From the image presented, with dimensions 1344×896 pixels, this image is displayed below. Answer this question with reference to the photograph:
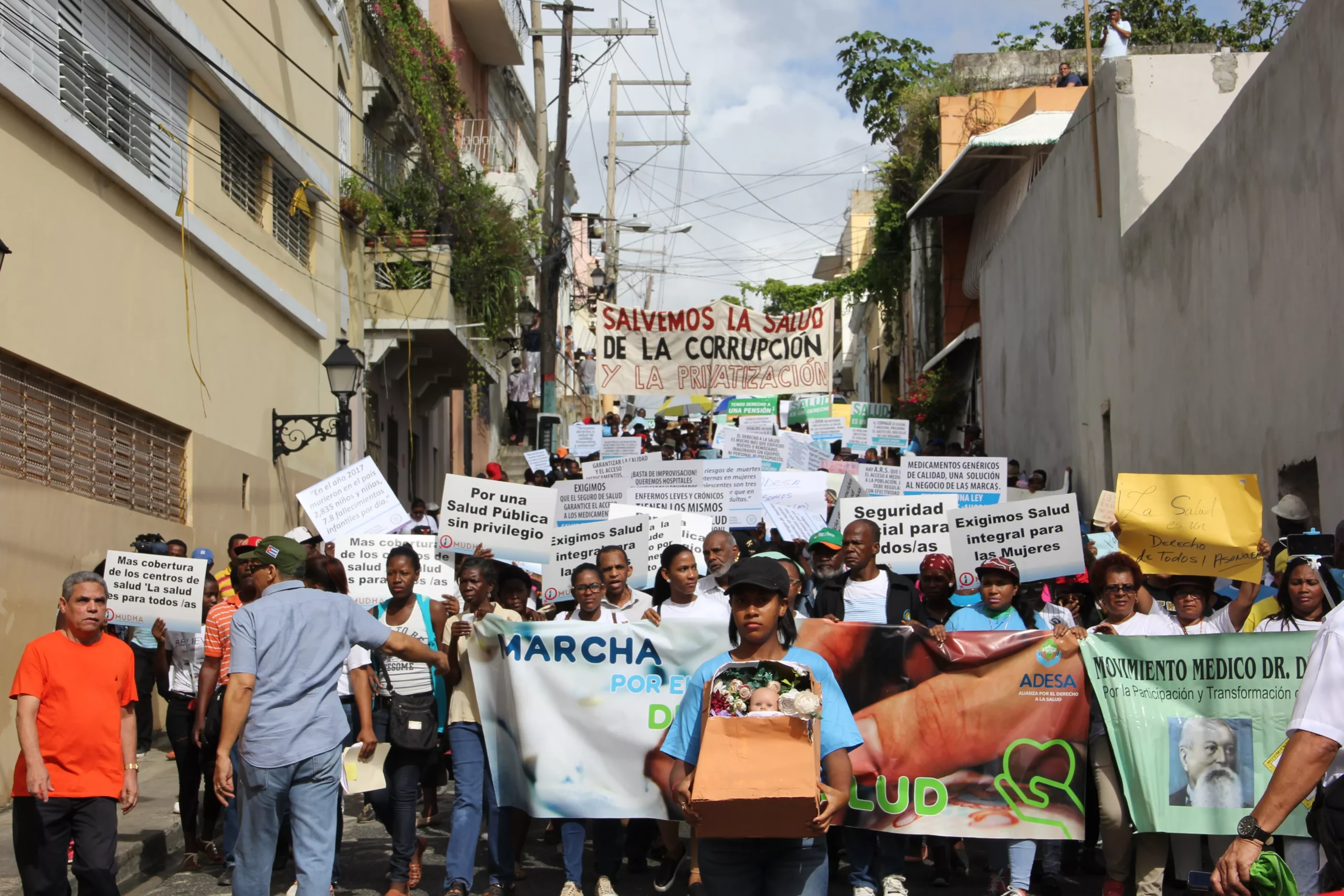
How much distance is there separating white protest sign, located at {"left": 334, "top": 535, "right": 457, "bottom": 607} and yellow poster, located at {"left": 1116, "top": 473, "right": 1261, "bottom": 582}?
4653 mm

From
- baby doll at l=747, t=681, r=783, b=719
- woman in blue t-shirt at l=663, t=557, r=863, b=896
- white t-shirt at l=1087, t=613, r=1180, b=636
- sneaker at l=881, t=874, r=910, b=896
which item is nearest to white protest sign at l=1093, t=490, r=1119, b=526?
white t-shirt at l=1087, t=613, r=1180, b=636

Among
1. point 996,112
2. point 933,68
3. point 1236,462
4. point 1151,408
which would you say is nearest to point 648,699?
point 1236,462

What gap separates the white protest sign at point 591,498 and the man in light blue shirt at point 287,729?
310 inches

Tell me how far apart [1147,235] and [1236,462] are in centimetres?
335

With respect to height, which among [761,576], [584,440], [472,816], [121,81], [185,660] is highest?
[121,81]

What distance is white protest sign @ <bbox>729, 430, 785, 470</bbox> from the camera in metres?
20.7

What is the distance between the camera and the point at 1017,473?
20.8 metres

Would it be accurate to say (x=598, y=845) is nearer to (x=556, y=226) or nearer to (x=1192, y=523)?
(x=1192, y=523)

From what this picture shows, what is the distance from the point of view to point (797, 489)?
1669 cm

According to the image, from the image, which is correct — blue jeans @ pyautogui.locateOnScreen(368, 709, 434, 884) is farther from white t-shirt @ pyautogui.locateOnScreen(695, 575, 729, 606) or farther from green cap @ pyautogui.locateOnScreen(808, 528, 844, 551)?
green cap @ pyautogui.locateOnScreen(808, 528, 844, 551)

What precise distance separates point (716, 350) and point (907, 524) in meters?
11.2

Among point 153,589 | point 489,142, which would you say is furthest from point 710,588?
point 489,142

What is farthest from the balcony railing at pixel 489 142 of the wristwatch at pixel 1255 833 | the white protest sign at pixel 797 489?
the wristwatch at pixel 1255 833

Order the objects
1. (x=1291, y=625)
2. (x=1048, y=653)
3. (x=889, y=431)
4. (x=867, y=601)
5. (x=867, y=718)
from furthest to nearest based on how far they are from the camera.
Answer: (x=889, y=431), (x=867, y=601), (x=867, y=718), (x=1048, y=653), (x=1291, y=625)
